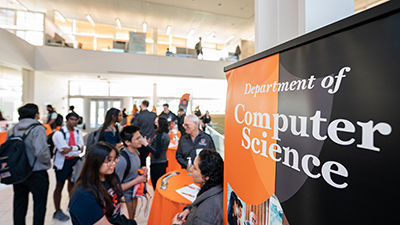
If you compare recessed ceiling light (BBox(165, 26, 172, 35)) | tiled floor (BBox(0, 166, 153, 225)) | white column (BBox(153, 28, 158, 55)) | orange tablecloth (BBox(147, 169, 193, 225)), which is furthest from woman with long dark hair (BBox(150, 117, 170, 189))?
recessed ceiling light (BBox(165, 26, 172, 35))

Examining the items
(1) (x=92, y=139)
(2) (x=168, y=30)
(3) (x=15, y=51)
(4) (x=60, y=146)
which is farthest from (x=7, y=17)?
(2) (x=168, y=30)

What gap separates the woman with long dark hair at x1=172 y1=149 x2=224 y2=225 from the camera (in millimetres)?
1324

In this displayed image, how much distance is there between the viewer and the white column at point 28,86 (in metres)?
7.56

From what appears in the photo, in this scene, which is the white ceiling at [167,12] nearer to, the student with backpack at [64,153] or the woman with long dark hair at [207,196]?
the student with backpack at [64,153]

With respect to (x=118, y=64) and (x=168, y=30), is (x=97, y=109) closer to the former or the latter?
(x=118, y=64)

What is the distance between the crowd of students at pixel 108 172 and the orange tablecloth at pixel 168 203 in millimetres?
199

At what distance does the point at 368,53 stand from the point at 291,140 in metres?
0.40

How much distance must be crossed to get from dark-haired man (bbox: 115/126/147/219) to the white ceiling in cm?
958

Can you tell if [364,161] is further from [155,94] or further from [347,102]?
[155,94]

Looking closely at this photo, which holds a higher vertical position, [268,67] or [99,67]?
[99,67]

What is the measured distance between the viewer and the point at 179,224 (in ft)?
4.71

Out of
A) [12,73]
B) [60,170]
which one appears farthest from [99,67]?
[60,170]

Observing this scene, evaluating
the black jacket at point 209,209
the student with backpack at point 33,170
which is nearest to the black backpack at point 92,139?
the student with backpack at point 33,170

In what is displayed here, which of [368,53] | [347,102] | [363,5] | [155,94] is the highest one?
[363,5]
